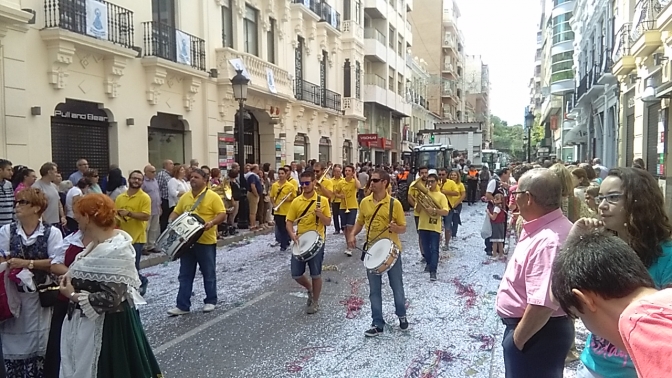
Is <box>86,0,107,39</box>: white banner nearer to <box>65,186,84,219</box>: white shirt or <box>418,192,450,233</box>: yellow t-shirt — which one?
<box>65,186,84,219</box>: white shirt

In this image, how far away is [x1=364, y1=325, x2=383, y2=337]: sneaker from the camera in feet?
18.5

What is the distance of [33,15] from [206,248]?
7108 millimetres

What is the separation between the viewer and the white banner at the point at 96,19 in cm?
1165

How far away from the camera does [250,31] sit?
64.8 ft

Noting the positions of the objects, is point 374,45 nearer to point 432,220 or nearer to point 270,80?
point 270,80

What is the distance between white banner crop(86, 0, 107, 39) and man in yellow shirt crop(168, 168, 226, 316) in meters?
6.91

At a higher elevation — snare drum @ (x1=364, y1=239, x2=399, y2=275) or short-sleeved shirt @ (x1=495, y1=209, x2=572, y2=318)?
short-sleeved shirt @ (x1=495, y1=209, x2=572, y2=318)

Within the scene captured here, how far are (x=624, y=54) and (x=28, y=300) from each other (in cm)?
1844

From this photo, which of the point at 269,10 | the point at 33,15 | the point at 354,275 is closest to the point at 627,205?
the point at 354,275

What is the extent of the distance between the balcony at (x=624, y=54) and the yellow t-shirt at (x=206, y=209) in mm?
14809

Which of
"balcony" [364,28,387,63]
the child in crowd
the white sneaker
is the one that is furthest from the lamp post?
"balcony" [364,28,387,63]

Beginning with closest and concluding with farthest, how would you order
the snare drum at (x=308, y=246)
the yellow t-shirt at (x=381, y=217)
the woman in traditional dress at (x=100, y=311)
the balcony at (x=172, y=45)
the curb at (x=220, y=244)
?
1. the woman in traditional dress at (x=100, y=311)
2. the yellow t-shirt at (x=381, y=217)
3. the snare drum at (x=308, y=246)
4. the curb at (x=220, y=244)
5. the balcony at (x=172, y=45)

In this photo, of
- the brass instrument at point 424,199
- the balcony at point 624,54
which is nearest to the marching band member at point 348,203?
the brass instrument at point 424,199

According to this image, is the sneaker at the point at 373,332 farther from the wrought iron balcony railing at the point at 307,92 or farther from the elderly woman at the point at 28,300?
the wrought iron balcony railing at the point at 307,92
